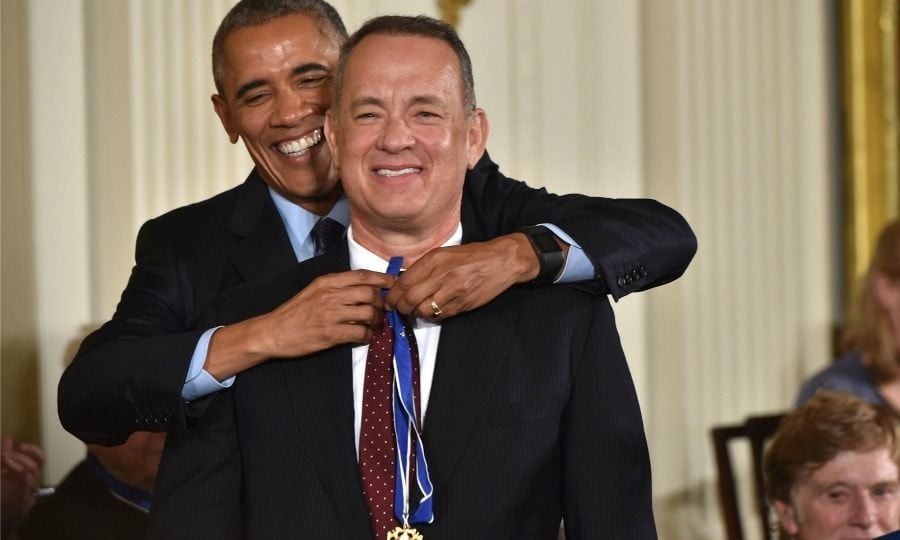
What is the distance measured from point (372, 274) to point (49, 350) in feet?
6.50

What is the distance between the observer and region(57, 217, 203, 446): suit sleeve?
1885mm

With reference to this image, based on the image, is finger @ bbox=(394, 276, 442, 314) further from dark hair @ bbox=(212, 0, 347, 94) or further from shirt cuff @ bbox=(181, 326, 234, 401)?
dark hair @ bbox=(212, 0, 347, 94)

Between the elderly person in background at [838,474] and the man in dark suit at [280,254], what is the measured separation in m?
0.92

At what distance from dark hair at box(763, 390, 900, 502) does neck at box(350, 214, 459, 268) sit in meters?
1.20

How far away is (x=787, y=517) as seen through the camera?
282 centimetres

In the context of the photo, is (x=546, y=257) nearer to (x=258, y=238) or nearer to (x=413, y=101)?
(x=413, y=101)

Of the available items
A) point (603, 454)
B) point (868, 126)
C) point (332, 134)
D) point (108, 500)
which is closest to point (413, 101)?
point (332, 134)

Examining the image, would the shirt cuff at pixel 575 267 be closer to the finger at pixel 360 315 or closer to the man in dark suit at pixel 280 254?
the man in dark suit at pixel 280 254

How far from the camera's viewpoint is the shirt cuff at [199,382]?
1.85 meters

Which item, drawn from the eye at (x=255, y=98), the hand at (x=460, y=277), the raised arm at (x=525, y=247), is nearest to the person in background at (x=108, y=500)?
the eye at (x=255, y=98)

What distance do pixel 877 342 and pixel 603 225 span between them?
184cm

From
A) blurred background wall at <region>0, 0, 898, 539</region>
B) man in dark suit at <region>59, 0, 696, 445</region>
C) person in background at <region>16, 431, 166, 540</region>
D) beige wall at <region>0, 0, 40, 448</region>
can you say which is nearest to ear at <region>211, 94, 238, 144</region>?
man in dark suit at <region>59, 0, 696, 445</region>

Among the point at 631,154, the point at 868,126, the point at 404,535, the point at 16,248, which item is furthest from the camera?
the point at 868,126

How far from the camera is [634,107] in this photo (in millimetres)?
4445
